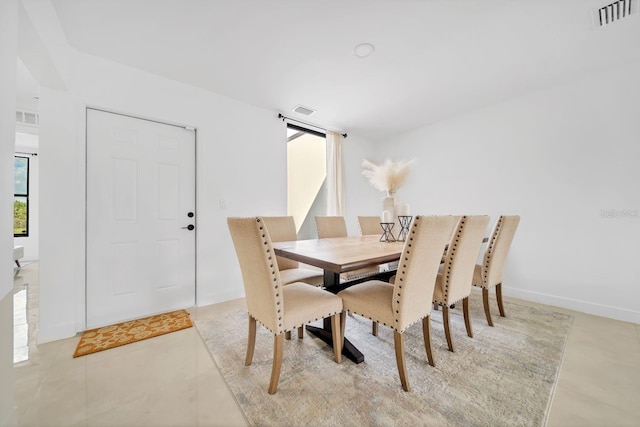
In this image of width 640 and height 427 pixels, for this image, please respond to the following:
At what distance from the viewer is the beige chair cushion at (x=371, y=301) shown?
1.45 meters

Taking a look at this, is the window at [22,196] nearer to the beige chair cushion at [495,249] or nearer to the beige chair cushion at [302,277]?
the beige chair cushion at [302,277]

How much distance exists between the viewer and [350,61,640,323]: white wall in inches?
94.3

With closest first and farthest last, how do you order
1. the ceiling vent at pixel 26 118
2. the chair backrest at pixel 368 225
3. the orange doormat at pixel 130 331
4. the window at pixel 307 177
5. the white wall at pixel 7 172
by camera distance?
the white wall at pixel 7 172, the orange doormat at pixel 130 331, the chair backrest at pixel 368 225, the ceiling vent at pixel 26 118, the window at pixel 307 177

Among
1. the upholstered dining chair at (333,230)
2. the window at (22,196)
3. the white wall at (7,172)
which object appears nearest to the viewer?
the white wall at (7,172)

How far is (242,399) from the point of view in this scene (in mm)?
1339

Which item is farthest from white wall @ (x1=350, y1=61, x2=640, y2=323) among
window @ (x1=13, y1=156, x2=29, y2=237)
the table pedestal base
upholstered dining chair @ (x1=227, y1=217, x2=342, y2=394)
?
window @ (x1=13, y1=156, x2=29, y2=237)

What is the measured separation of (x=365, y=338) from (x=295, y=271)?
814 mm

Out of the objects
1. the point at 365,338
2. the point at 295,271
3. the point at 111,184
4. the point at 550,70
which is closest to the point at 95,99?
the point at 111,184

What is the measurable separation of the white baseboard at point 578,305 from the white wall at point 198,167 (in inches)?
125

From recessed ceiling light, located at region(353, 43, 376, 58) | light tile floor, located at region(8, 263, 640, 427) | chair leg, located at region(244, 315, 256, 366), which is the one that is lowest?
A: light tile floor, located at region(8, 263, 640, 427)

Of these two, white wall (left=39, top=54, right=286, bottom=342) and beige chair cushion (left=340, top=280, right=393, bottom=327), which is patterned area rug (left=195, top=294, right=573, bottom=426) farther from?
white wall (left=39, top=54, right=286, bottom=342)

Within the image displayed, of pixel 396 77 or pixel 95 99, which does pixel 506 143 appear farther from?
pixel 95 99

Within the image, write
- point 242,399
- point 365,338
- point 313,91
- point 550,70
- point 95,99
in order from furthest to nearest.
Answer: point 313,91, point 550,70, point 95,99, point 365,338, point 242,399

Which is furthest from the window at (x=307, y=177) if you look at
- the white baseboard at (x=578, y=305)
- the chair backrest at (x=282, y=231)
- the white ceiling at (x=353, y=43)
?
the white baseboard at (x=578, y=305)
